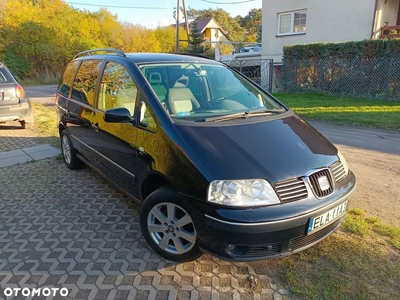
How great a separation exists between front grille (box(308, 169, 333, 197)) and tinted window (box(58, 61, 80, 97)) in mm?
3856

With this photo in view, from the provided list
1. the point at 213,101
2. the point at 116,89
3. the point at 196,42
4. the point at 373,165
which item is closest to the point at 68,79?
the point at 116,89

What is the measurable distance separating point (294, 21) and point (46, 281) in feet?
54.6

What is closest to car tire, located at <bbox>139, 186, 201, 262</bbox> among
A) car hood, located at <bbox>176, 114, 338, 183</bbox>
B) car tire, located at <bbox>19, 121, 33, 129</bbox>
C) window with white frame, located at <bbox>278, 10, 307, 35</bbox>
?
car hood, located at <bbox>176, 114, 338, 183</bbox>

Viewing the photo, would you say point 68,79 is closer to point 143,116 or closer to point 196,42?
point 143,116

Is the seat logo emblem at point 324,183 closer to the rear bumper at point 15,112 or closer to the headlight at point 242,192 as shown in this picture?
the headlight at point 242,192

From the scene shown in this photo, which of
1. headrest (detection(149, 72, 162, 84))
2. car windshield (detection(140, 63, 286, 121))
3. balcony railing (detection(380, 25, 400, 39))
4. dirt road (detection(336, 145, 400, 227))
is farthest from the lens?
balcony railing (detection(380, 25, 400, 39))

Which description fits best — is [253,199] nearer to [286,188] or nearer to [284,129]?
[286,188]

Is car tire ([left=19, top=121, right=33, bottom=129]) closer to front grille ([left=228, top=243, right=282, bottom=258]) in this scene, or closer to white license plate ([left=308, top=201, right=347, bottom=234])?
front grille ([left=228, top=243, right=282, bottom=258])

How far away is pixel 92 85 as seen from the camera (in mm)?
3889

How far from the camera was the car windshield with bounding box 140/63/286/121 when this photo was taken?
2.96m

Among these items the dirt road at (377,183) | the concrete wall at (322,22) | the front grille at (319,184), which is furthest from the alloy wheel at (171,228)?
the concrete wall at (322,22)

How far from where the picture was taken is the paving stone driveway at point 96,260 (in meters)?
2.37

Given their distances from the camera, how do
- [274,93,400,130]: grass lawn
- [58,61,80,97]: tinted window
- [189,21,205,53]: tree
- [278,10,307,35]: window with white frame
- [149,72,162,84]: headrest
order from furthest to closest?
[189,21,205,53]: tree → [278,10,307,35]: window with white frame → [274,93,400,130]: grass lawn → [58,61,80,97]: tinted window → [149,72,162,84]: headrest

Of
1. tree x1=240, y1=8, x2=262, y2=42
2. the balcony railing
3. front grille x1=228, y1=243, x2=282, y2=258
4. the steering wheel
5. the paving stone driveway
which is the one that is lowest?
the paving stone driveway
